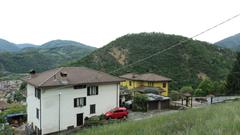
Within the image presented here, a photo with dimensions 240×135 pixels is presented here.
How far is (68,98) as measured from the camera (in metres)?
23.1

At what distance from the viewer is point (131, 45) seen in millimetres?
68812

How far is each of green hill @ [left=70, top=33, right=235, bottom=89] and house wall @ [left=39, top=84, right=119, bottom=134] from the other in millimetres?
27534

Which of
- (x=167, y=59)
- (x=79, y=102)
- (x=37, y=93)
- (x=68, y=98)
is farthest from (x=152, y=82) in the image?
(x=167, y=59)

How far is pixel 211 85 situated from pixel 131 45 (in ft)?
107

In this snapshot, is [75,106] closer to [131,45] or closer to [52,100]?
[52,100]

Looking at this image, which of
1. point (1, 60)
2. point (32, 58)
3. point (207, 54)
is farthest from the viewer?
point (32, 58)

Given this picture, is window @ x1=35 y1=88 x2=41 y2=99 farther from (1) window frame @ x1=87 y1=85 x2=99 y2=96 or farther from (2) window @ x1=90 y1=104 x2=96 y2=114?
(2) window @ x1=90 y1=104 x2=96 y2=114

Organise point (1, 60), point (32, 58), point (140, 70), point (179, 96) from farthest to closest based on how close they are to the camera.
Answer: point (32, 58) < point (1, 60) < point (140, 70) < point (179, 96)

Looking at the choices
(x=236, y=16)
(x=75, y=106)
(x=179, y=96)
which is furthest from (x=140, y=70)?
(x=236, y=16)

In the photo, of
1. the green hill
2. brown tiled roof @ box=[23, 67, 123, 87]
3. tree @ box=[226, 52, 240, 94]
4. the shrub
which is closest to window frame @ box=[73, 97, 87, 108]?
brown tiled roof @ box=[23, 67, 123, 87]

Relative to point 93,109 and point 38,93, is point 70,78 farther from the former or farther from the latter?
point 93,109

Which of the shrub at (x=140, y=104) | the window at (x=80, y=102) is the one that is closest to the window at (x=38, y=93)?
the window at (x=80, y=102)

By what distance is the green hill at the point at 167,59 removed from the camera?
182ft

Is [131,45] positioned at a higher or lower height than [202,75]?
higher
